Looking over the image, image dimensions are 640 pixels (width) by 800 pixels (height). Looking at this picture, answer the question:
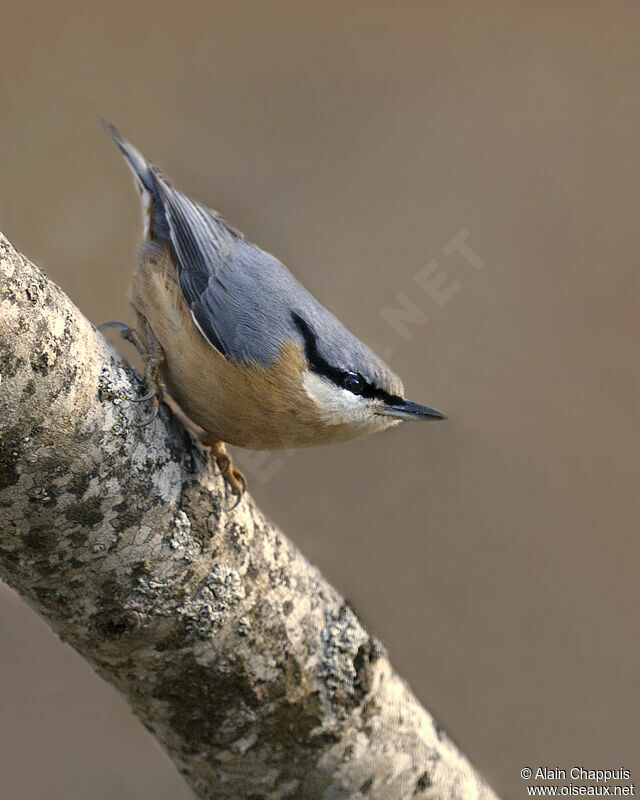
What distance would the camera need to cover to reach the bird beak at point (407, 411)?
64.3 inches

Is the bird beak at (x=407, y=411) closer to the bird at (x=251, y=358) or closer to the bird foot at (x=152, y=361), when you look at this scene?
the bird at (x=251, y=358)

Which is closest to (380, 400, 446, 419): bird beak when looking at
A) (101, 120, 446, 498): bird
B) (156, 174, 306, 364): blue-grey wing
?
(101, 120, 446, 498): bird

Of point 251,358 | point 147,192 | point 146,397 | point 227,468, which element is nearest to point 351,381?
point 251,358

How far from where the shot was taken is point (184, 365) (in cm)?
154

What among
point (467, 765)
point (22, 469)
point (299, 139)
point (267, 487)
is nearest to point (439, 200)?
point (299, 139)

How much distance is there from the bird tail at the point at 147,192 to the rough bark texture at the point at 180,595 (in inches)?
28.0

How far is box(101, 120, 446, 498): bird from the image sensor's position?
153cm

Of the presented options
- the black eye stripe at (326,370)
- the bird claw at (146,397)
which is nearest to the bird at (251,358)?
the black eye stripe at (326,370)

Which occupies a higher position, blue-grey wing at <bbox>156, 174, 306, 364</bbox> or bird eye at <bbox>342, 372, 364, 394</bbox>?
blue-grey wing at <bbox>156, 174, 306, 364</bbox>

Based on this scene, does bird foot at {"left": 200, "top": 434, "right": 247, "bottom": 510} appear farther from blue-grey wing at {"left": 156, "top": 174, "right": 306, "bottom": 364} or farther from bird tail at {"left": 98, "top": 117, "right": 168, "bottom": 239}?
bird tail at {"left": 98, "top": 117, "right": 168, "bottom": 239}

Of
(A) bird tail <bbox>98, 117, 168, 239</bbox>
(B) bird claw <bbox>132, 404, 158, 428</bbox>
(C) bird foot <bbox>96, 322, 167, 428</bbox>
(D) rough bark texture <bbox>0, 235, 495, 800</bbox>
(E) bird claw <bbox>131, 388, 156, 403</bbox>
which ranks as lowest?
(D) rough bark texture <bbox>0, 235, 495, 800</bbox>

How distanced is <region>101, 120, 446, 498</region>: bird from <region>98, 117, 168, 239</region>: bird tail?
11cm

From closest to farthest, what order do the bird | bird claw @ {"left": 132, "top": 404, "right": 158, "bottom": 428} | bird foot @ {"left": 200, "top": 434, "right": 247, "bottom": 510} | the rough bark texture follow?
the rough bark texture → bird claw @ {"left": 132, "top": 404, "right": 158, "bottom": 428} → bird foot @ {"left": 200, "top": 434, "right": 247, "bottom": 510} → the bird

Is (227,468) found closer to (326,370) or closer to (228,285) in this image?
(326,370)
